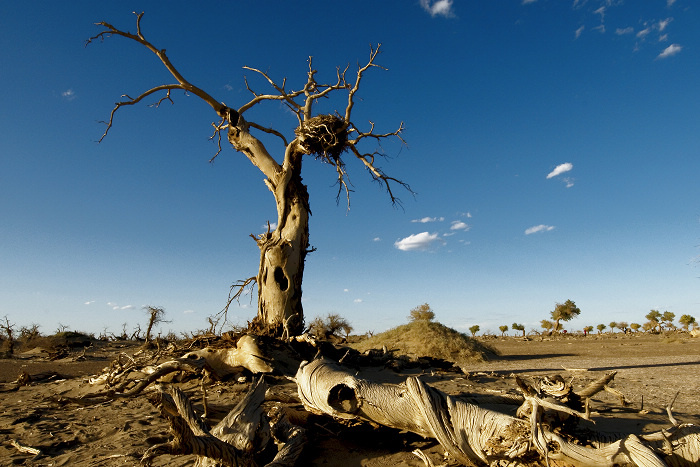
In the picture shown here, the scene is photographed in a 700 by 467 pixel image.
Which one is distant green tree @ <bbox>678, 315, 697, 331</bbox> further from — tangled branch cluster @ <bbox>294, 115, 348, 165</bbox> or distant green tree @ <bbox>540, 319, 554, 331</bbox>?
tangled branch cluster @ <bbox>294, 115, 348, 165</bbox>

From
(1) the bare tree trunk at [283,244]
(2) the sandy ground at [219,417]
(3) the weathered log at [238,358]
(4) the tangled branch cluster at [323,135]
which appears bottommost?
(2) the sandy ground at [219,417]

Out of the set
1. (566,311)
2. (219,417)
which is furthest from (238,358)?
(566,311)

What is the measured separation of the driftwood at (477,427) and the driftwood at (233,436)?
54 centimetres

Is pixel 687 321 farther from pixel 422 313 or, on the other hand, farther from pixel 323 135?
pixel 323 135

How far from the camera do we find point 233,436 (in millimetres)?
3084

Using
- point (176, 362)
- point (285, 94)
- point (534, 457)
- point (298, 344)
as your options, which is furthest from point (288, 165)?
point (534, 457)

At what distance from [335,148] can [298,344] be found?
428cm

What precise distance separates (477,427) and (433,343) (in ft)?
41.3

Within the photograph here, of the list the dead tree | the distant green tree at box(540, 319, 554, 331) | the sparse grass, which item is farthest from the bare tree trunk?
the distant green tree at box(540, 319, 554, 331)

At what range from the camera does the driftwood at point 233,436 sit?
2551 mm

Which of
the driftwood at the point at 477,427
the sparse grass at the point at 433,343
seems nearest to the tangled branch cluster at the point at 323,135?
the driftwood at the point at 477,427

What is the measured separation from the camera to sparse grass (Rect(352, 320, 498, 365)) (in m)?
14.4

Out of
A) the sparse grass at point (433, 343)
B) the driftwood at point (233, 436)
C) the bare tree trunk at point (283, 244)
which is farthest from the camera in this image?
the sparse grass at point (433, 343)

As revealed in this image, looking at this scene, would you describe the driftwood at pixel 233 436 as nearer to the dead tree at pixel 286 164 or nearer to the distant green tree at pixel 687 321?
the dead tree at pixel 286 164
